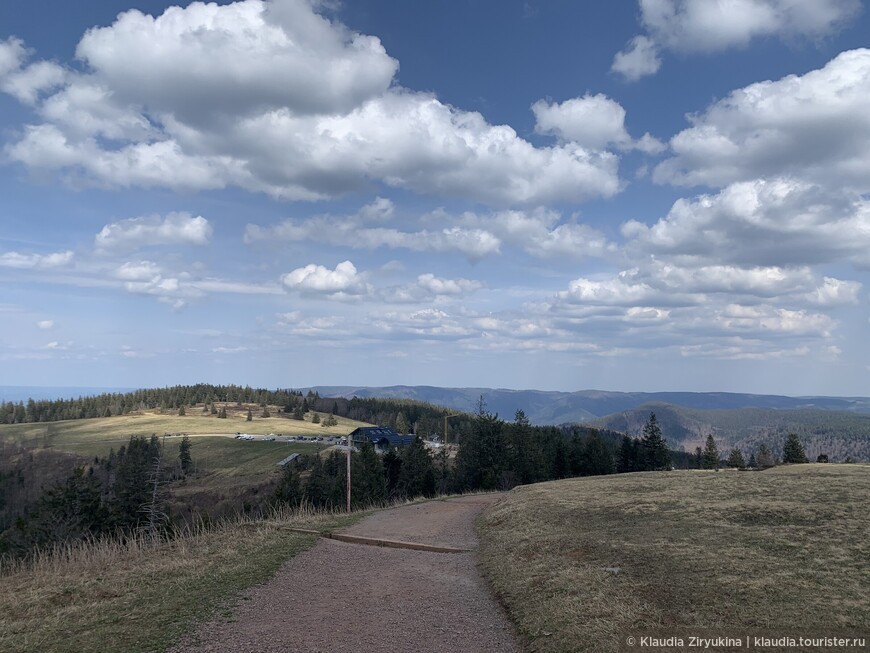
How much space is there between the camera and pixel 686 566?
36.9ft

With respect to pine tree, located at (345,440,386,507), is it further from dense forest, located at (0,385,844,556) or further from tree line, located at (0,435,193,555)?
tree line, located at (0,435,193,555)

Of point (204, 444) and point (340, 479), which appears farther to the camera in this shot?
point (204, 444)

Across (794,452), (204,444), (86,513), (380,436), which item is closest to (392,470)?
(86,513)

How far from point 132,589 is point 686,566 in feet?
38.7

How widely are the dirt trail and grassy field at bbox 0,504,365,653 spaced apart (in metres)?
0.68

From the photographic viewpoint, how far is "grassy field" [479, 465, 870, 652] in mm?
8266

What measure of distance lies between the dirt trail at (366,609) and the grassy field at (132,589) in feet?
2.24

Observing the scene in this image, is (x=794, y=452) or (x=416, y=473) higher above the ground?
(x=794, y=452)

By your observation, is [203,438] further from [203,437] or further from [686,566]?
[686,566]

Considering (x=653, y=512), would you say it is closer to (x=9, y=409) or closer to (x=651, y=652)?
(x=651, y=652)

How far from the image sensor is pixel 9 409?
7726 inches

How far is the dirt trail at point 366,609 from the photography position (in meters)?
8.49

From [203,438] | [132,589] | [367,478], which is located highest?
[132,589]

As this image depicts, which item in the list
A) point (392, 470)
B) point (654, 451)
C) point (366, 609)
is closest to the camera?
point (366, 609)
